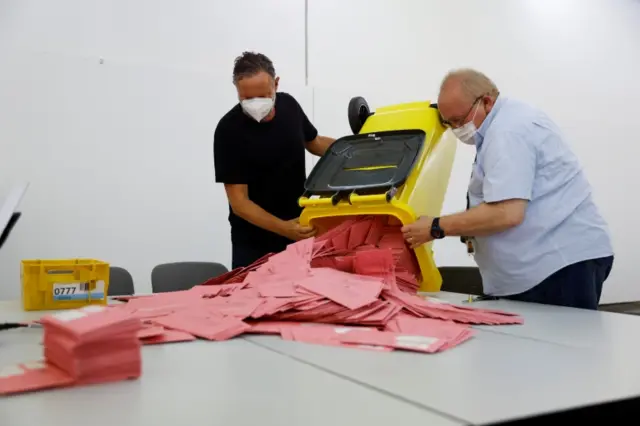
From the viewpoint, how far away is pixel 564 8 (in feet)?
16.4

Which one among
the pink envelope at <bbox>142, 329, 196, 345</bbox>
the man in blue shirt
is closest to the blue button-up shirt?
the man in blue shirt

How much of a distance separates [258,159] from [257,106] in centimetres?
21

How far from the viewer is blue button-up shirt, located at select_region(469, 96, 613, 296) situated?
176 centimetres

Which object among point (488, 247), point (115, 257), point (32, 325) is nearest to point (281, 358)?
point (32, 325)

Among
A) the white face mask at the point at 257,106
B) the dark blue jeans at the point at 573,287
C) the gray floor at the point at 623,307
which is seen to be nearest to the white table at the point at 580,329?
the dark blue jeans at the point at 573,287

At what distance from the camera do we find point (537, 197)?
1.81 metres

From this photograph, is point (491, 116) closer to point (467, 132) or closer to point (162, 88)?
point (467, 132)

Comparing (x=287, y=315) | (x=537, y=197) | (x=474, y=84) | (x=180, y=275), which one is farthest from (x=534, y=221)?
(x=180, y=275)

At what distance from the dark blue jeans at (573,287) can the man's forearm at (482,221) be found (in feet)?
0.75

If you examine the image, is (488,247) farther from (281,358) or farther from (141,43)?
(141,43)

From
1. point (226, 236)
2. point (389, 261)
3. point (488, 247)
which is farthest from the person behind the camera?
point (226, 236)

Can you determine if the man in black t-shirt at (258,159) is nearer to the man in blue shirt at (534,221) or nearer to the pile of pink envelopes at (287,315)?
the pile of pink envelopes at (287,315)

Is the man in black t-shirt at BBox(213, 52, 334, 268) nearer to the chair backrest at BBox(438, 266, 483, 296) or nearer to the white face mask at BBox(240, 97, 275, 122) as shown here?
the white face mask at BBox(240, 97, 275, 122)

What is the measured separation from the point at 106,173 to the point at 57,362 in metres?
2.52
